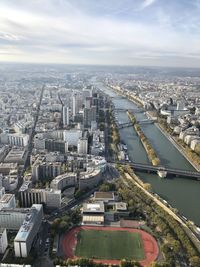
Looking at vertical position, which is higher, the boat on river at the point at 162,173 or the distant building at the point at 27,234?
the distant building at the point at 27,234

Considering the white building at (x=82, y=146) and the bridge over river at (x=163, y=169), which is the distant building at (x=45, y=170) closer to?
the white building at (x=82, y=146)

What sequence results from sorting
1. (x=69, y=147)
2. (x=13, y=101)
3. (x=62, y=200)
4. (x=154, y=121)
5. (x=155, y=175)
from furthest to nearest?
(x=13, y=101), (x=154, y=121), (x=69, y=147), (x=155, y=175), (x=62, y=200)

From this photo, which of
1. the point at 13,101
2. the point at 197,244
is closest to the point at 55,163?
the point at 197,244

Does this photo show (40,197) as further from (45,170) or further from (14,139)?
(14,139)

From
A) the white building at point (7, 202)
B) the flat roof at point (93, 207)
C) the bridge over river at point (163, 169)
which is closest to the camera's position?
the white building at point (7, 202)

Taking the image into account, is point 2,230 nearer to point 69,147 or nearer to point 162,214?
point 162,214

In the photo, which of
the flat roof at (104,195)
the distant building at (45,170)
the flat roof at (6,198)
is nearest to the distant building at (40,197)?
the flat roof at (6,198)

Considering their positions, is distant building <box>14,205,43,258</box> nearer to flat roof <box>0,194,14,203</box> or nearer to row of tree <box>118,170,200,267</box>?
flat roof <box>0,194,14,203</box>
